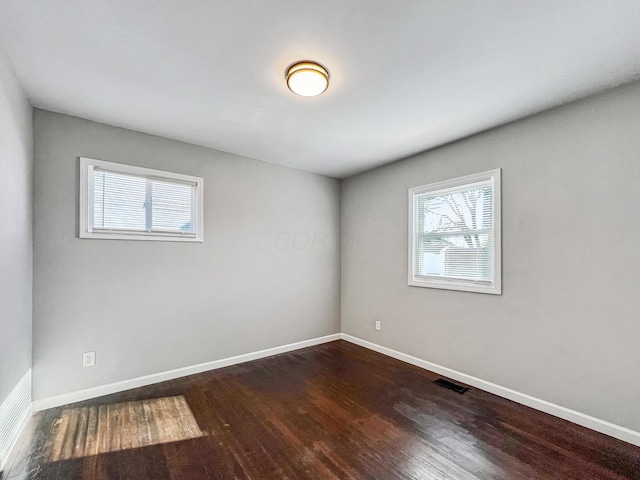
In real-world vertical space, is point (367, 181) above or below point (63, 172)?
above

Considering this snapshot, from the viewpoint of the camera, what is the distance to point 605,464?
1.84m

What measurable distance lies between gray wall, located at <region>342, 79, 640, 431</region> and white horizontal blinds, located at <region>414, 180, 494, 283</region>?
0.58ft

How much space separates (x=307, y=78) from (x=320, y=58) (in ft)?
0.51

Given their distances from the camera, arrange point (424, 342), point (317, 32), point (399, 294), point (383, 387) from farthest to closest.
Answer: point (399, 294) < point (424, 342) < point (383, 387) < point (317, 32)

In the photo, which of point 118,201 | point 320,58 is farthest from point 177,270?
point 320,58

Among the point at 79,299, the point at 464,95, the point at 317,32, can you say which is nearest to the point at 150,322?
the point at 79,299

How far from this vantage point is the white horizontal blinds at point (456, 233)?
115 inches

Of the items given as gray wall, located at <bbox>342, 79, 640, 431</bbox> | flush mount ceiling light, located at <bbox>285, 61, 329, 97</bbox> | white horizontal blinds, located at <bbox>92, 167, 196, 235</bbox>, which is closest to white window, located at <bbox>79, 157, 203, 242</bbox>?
white horizontal blinds, located at <bbox>92, 167, 196, 235</bbox>

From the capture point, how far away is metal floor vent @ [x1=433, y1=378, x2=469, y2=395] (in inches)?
112

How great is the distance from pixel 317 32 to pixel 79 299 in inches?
117

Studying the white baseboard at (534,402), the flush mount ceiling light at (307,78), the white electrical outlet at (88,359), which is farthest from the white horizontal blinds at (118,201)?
the white baseboard at (534,402)

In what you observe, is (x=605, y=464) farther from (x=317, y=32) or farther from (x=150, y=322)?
(x=150, y=322)

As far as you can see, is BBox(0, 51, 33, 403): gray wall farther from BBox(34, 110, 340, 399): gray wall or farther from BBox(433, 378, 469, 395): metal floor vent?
BBox(433, 378, 469, 395): metal floor vent

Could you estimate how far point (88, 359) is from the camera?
104 inches
